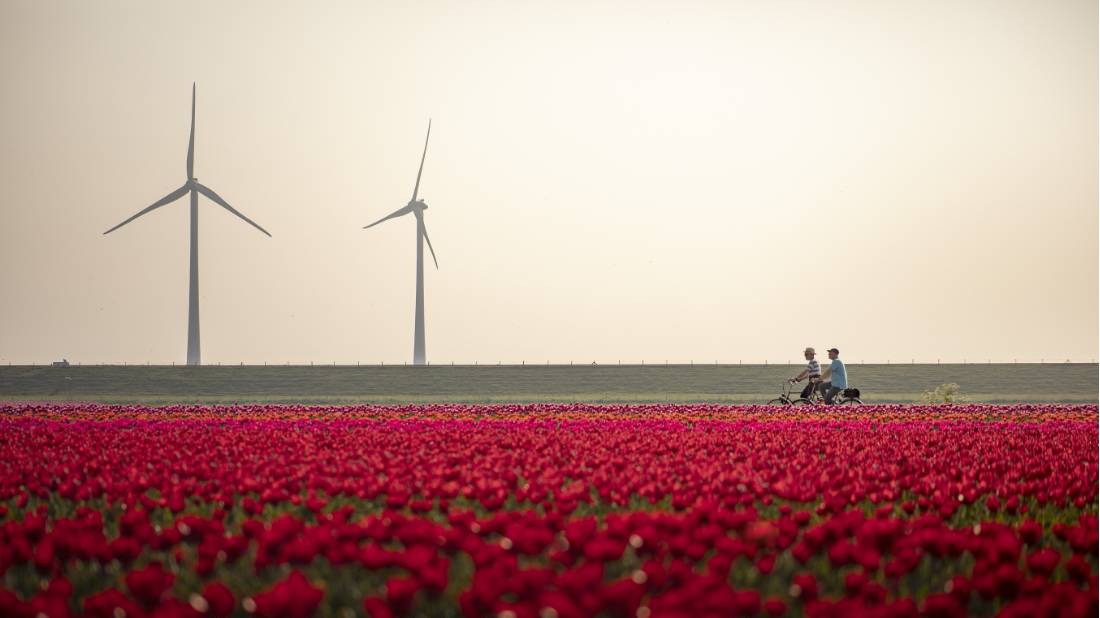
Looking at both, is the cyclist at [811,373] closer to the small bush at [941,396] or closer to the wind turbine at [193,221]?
the small bush at [941,396]

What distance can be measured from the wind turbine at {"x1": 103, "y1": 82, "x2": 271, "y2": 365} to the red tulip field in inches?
1660

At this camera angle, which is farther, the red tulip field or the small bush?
the small bush

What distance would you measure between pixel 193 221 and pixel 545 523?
2116 inches

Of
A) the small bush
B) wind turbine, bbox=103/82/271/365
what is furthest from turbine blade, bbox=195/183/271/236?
the small bush

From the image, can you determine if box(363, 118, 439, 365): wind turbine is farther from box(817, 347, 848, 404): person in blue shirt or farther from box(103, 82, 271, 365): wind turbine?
box(817, 347, 848, 404): person in blue shirt

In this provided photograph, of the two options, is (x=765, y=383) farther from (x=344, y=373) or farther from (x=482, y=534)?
(x=482, y=534)

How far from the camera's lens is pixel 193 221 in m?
57.6

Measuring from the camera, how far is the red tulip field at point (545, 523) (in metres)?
5.73

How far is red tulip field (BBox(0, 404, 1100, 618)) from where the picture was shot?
18.8 feet

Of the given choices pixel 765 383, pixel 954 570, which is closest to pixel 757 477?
pixel 954 570

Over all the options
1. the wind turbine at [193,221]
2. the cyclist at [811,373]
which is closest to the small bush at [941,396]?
the cyclist at [811,373]

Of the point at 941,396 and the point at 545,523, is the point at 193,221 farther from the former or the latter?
the point at 545,523

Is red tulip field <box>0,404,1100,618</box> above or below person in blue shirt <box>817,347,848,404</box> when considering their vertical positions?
below

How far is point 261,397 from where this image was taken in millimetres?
42188
